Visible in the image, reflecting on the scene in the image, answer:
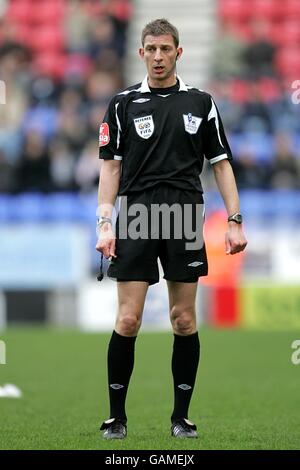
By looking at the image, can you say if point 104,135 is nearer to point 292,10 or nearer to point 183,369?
point 183,369

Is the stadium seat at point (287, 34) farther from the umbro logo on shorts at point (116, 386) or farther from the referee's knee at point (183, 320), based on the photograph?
the umbro logo on shorts at point (116, 386)

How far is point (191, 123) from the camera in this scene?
568 cm

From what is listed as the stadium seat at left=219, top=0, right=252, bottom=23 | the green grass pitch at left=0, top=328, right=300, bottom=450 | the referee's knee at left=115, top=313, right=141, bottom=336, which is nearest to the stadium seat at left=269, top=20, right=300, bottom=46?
the stadium seat at left=219, top=0, right=252, bottom=23

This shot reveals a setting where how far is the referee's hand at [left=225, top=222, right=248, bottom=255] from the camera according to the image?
568 centimetres

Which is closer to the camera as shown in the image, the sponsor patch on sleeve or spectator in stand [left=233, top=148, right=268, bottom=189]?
the sponsor patch on sleeve

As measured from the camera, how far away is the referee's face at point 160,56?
5.56 meters

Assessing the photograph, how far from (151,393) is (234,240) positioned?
2.72m

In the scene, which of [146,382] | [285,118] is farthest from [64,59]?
[146,382]

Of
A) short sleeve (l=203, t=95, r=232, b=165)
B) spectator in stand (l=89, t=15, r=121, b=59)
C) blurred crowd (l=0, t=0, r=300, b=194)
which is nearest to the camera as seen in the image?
short sleeve (l=203, t=95, r=232, b=165)

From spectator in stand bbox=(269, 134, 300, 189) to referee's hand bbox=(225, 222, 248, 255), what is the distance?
9444mm

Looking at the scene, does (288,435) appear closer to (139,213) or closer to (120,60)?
(139,213)

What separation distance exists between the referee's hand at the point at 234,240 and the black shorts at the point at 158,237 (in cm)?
15

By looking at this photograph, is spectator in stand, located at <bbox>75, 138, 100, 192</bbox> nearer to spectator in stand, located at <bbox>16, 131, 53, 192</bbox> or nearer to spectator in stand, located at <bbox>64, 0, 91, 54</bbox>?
spectator in stand, located at <bbox>16, 131, 53, 192</bbox>

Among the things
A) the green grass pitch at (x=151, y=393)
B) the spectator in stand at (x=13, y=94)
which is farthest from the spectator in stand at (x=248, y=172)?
the spectator in stand at (x=13, y=94)
